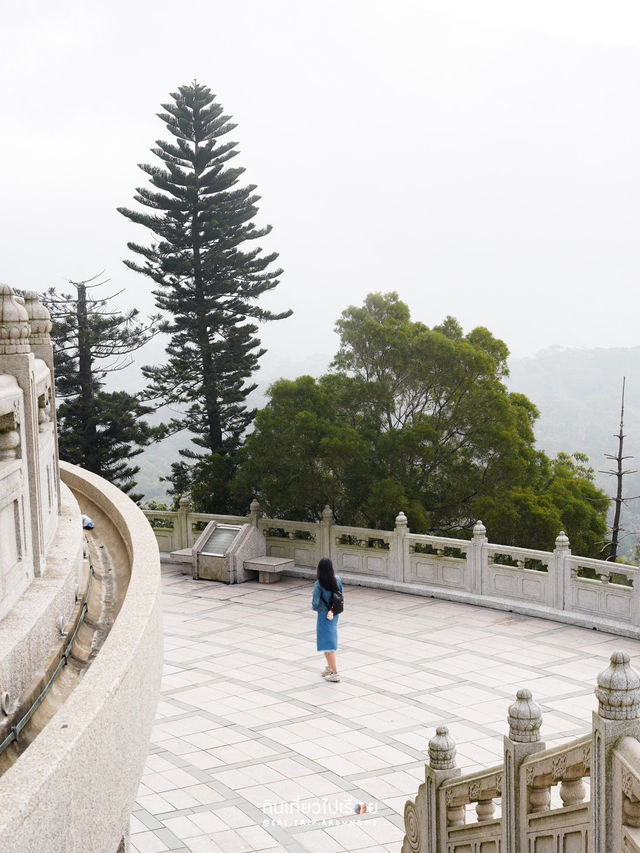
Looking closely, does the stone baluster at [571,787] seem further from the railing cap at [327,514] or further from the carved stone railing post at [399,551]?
the railing cap at [327,514]

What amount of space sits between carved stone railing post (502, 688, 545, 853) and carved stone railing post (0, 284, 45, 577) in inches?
81.5

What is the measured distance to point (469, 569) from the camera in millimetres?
10984

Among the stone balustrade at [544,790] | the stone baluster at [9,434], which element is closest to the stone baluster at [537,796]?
the stone balustrade at [544,790]

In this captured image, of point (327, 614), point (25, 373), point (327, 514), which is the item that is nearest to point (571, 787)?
point (25, 373)

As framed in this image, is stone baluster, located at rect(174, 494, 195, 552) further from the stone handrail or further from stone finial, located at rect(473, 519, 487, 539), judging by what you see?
the stone handrail

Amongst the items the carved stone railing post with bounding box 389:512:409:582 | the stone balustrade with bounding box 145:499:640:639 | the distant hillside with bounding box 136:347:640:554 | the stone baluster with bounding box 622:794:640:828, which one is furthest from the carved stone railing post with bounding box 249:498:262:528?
the distant hillside with bounding box 136:347:640:554

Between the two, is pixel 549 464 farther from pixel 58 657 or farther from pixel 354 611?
pixel 58 657

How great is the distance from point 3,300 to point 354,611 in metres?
7.55

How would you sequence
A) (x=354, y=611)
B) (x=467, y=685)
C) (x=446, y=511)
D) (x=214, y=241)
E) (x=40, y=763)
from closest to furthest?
(x=40, y=763) < (x=467, y=685) < (x=354, y=611) < (x=446, y=511) < (x=214, y=241)

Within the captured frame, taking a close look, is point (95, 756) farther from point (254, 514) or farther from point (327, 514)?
point (254, 514)

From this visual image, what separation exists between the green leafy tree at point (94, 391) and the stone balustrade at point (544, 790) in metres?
15.0

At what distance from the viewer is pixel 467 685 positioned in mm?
8008

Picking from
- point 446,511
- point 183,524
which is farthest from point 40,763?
point 183,524

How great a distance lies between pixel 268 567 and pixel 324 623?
4.35m
